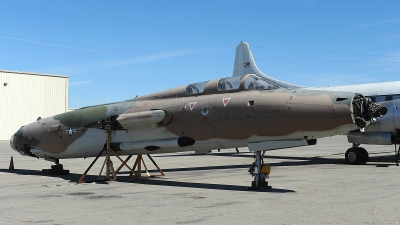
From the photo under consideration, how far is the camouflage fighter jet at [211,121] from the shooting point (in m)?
11.9

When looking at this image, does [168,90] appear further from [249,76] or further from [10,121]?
[10,121]

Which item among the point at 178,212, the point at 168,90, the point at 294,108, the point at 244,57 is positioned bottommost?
the point at 178,212

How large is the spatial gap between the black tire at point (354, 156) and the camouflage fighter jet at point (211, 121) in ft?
24.9

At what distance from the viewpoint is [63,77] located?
244ft

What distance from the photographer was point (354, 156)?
2144 centimetres

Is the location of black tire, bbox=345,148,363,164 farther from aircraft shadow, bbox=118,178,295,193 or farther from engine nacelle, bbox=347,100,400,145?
aircraft shadow, bbox=118,178,295,193

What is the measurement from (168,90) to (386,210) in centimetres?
850

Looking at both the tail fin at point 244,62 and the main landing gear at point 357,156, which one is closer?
the main landing gear at point 357,156

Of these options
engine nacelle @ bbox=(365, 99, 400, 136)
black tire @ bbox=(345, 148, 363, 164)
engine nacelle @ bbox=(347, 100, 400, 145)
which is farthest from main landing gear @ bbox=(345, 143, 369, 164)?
engine nacelle @ bbox=(365, 99, 400, 136)

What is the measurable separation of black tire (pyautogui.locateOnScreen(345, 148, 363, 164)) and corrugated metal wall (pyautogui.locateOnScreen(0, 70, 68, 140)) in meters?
58.5

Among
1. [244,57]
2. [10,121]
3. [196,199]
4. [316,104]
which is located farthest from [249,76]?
[10,121]

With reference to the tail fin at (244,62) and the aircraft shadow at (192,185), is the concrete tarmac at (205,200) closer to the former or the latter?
the aircraft shadow at (192,185)

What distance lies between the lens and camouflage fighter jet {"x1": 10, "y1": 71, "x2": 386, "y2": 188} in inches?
467

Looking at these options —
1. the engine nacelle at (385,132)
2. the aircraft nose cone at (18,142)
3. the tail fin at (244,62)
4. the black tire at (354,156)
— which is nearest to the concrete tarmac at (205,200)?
the aircraft nose cone at (18,142)
